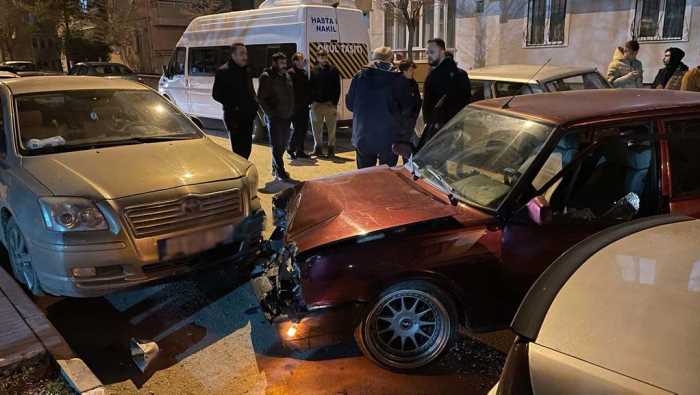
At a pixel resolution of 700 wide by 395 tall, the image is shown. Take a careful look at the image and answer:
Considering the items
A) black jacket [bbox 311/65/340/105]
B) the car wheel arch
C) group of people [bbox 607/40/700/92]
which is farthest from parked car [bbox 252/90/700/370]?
black jacket [bbox 311/65/340/105]

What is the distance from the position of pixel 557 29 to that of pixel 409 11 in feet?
17.6

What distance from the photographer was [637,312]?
67.9 inches

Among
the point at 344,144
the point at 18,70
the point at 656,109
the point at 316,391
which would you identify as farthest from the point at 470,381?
the point at 18,70

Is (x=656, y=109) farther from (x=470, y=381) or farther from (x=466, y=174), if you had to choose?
(x=470, y=381)

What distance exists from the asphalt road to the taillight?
1.36 metres

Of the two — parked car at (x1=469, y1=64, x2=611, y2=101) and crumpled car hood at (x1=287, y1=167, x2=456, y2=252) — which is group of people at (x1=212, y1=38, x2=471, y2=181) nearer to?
crumpled car hood at (x1=287, y1=167, x2=456, y2=252)

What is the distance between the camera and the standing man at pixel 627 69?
8445 millimetres

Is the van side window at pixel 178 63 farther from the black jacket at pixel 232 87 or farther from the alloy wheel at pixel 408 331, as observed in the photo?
the alloy wheel at pixel 408 331

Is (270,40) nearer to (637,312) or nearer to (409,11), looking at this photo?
(637,312)

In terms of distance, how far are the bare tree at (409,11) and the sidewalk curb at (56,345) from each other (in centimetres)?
1634

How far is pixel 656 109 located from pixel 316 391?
264 centimetres

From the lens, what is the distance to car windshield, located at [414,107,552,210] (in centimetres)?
331

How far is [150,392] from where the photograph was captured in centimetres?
315

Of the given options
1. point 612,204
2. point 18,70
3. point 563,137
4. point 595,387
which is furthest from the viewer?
point 18,70
